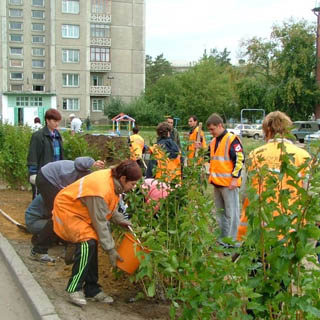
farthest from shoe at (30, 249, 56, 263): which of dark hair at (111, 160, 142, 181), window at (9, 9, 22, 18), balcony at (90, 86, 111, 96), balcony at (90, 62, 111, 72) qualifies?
window at (9, 9, 22, 18)

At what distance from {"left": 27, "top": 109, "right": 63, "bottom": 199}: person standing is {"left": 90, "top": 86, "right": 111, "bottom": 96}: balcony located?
2289 inches

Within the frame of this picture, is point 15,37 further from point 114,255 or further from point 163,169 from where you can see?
point 114,255

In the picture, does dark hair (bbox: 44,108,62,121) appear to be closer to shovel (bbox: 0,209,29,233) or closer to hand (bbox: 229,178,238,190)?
shovel (bbox: 0,209,29,233)

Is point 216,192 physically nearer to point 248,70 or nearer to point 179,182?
point 179,182

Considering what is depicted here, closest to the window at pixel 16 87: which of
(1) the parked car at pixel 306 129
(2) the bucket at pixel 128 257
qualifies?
(1) the parked car at pixel 306 129

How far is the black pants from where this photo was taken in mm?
5406

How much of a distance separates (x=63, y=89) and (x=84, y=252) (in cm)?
6071

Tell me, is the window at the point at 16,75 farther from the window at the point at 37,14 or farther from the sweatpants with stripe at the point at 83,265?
the sweatpants with stripe at the point at 83,265

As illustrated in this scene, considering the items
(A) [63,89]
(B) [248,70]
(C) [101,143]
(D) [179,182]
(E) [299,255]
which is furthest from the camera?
(A) [63,89]

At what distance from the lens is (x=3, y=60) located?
6300 centimetres

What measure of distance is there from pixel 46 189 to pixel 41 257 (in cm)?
79

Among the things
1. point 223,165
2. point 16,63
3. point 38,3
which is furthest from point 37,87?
point 223,165

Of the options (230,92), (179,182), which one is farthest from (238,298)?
(230,92)

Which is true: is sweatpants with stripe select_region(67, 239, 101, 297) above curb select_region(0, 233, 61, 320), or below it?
above
